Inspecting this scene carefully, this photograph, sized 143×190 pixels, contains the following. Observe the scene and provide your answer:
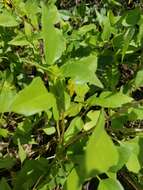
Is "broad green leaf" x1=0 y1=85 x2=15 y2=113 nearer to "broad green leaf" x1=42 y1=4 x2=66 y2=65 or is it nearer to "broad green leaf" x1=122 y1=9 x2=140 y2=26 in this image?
"broad green leaf" x1=42 y1=4 x2=66 y2=65

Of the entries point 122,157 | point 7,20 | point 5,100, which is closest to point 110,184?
point 122,157

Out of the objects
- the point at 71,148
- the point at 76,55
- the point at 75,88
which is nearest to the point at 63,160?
the point at 71,148

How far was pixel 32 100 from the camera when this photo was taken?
884 millimetres

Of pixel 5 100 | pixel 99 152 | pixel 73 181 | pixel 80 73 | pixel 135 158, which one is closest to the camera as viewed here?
pixel 99 152

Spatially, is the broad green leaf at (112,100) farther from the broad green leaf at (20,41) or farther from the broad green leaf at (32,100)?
the broad green leaf at (20,41)

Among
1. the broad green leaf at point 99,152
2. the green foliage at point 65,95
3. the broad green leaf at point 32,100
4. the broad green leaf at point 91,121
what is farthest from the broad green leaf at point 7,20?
the broad green leaf at point 99,152

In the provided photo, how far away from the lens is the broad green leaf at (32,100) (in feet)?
2.81

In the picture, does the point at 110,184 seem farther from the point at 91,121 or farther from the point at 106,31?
the point at 106,31

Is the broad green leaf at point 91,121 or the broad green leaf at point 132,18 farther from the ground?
the broad green leaf at point 132,18

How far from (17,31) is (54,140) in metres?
0.45

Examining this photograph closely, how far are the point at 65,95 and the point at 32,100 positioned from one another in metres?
0.27

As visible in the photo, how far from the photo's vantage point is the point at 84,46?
1680 mm

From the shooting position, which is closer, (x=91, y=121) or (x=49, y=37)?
(x=49, y=37)

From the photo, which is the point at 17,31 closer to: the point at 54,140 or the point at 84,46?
the point at 84,46
